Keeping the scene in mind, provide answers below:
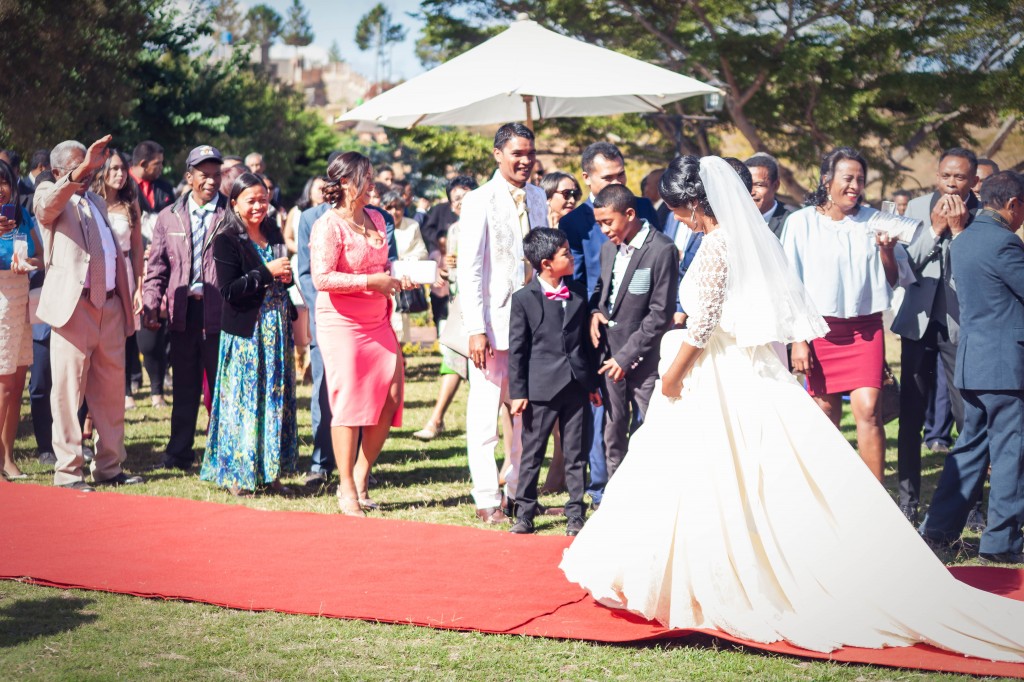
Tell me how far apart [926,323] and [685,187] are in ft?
8.36

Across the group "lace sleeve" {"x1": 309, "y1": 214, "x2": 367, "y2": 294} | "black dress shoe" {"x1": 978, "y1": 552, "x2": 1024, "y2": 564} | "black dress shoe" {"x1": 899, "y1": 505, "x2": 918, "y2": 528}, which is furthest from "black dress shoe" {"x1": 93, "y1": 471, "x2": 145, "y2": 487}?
"black dress shoe" {"x1": 978, "y1": 552, "x2": 1024, "y2": 564}

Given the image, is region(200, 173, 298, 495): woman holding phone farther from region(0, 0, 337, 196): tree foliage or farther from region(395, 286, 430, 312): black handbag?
region(0, 0, 337, 196): tree foliage

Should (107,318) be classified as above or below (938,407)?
above

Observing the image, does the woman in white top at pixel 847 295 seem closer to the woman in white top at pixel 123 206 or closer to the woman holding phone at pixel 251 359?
the woman holding phone at pixel 251 359

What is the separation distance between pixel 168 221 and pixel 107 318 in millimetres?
1021

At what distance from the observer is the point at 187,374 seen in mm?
8797

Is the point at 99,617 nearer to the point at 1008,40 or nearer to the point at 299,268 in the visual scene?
the point at 299,268

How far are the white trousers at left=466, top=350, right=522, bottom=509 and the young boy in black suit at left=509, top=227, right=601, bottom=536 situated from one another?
326mm

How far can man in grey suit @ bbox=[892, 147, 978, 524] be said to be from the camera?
6.97m

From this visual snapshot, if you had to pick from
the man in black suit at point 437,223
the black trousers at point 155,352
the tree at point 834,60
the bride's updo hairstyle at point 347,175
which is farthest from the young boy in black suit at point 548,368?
the tree at point 834,60

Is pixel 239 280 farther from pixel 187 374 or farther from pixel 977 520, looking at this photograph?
pixel 977 520

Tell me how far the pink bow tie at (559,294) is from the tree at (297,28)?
153 m

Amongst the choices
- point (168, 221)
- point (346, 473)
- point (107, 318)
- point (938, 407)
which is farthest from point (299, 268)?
point (938, 407)

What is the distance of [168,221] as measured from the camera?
28.5 feet
